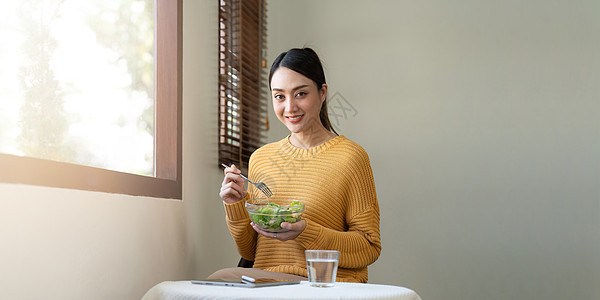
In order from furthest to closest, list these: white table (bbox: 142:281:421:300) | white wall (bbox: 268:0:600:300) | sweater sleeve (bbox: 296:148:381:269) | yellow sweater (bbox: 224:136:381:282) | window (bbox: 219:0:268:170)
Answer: white wall (bbox: 268:0:600:300) < window (bbox: 219:0:268:170) < yellow sweater (bbox: 224:136:381:282) < sweater sleeve (bbox: 296:148:381:269) < white table (bbox: 142:281:421:300)

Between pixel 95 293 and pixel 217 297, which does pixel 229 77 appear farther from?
pixel 217 297

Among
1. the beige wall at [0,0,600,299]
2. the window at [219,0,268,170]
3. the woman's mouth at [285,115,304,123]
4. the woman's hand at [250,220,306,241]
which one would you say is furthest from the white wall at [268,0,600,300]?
the woman's hand at [250,220,306,241]

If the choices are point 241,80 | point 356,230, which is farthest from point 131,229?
point 241,80

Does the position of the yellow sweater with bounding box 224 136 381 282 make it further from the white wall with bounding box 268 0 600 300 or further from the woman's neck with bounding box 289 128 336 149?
the white wall with bounding box 268 0 600 300

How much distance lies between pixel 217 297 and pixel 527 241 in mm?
2326

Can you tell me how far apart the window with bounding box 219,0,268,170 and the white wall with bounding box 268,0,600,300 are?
277 mm

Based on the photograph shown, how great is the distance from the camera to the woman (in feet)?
5.33

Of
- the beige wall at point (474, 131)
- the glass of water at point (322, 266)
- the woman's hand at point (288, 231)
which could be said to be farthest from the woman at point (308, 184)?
the beige wall at point (474, 131)

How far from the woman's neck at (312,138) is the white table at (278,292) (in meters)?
0.66

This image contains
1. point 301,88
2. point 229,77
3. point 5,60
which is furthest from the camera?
point 229,77

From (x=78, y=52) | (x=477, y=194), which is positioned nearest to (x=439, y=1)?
(x=477, y=194)

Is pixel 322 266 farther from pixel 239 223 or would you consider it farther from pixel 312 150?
pixel 312 150

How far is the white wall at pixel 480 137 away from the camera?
2977 mm

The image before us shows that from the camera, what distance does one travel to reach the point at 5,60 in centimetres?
129
